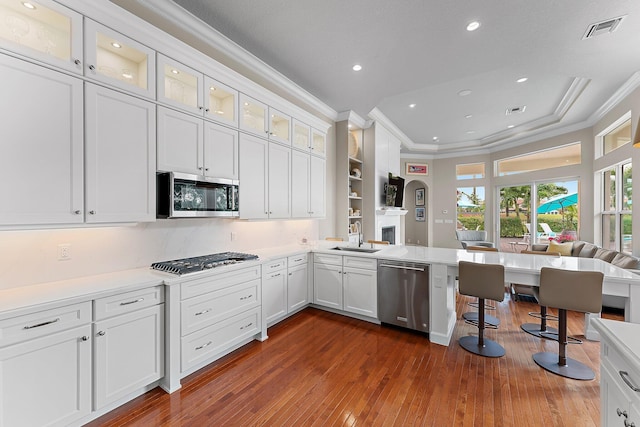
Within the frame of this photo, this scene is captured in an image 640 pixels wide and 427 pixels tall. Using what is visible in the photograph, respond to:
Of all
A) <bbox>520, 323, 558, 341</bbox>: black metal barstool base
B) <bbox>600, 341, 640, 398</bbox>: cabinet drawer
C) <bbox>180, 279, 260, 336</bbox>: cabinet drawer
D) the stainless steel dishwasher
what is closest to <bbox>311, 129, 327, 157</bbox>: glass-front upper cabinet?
the stainless steel dishwasher

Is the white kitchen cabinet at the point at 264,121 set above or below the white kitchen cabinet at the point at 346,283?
above

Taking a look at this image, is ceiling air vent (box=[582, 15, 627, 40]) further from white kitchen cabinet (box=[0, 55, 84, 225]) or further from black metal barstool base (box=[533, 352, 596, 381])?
white kitchen cabinet (box=[0, 55, 84, 225])

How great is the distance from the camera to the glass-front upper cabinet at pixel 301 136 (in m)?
4.00

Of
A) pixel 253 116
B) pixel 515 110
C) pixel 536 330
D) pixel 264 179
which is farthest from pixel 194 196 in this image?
pixel 515 110

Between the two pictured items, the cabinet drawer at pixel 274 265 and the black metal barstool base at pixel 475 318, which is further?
the black metal barstool base at pixel 475 318

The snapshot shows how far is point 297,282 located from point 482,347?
7.30 ft

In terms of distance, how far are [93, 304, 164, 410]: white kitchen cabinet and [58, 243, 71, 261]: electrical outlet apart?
2.22 feet

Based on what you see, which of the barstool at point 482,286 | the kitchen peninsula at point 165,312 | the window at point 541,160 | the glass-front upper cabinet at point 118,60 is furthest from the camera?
the window at point 541,160

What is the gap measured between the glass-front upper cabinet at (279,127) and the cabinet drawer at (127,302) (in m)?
2.25

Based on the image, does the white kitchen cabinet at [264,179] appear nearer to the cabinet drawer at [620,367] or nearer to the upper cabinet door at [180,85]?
the upper cabinet door at [180,85]

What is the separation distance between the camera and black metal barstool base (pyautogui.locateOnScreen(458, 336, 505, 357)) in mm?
2699

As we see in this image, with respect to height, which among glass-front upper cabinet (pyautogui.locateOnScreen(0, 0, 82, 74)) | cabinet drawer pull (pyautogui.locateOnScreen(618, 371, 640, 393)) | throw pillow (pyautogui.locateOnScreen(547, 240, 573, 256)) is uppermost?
glass-front upper cabinet (pyautogui.locateOnScreen(0, 0, 82, 74))

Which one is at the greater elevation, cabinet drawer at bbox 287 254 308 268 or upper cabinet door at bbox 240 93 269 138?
upper cabinet door at bbox 240 93 269 138

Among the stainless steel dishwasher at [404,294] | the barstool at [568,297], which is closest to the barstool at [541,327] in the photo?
the barstool at [568,297]
